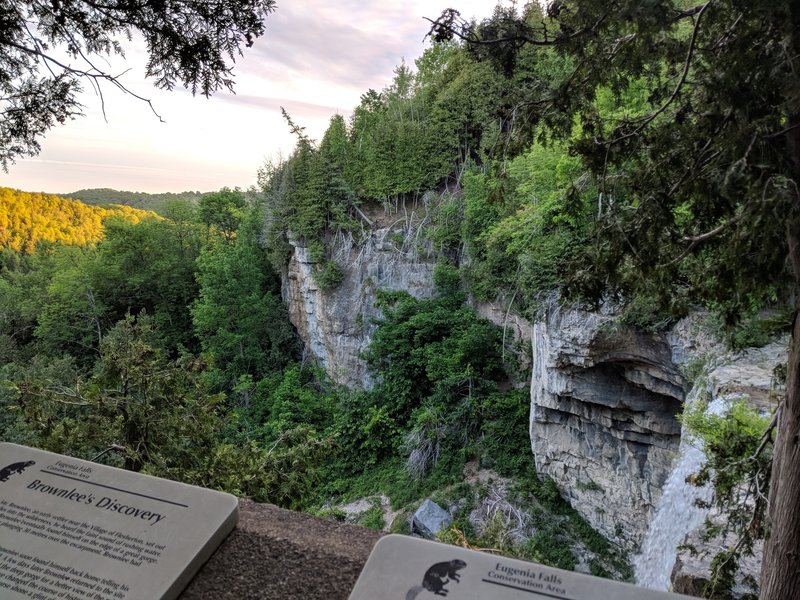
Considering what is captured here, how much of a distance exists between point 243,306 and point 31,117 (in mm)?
19061

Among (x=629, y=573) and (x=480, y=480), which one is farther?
(x=480, y=480)

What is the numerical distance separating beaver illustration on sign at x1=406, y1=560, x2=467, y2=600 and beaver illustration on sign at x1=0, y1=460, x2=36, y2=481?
1.71 m

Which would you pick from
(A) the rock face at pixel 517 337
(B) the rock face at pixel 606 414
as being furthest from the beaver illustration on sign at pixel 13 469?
(A) the rock face at pixel 517 337

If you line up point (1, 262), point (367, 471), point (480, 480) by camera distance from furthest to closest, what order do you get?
point (1, 262) < point (367, 471) < point (480, 480)

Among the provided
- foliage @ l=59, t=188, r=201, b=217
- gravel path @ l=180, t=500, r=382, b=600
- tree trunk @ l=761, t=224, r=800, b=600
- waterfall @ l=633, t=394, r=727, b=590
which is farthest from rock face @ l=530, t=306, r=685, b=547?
foliage @ l=59, t=188, r=201, b=217

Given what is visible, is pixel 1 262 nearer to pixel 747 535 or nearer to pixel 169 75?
pixel 169 75

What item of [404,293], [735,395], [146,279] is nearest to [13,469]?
[735,395]

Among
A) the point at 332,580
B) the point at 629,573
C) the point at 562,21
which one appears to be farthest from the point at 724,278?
the point at 629,573

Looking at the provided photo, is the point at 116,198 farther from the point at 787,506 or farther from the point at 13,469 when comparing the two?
the point at 787,506

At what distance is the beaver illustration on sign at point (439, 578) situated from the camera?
4.75 ft

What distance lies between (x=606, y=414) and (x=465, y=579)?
32.7 ft

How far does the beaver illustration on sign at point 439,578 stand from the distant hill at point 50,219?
25431 millimetres

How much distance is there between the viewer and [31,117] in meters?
2.94

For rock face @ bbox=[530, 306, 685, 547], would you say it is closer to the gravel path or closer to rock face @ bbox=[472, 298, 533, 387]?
rock face @ bbox=[472, 298, 533, 387]
